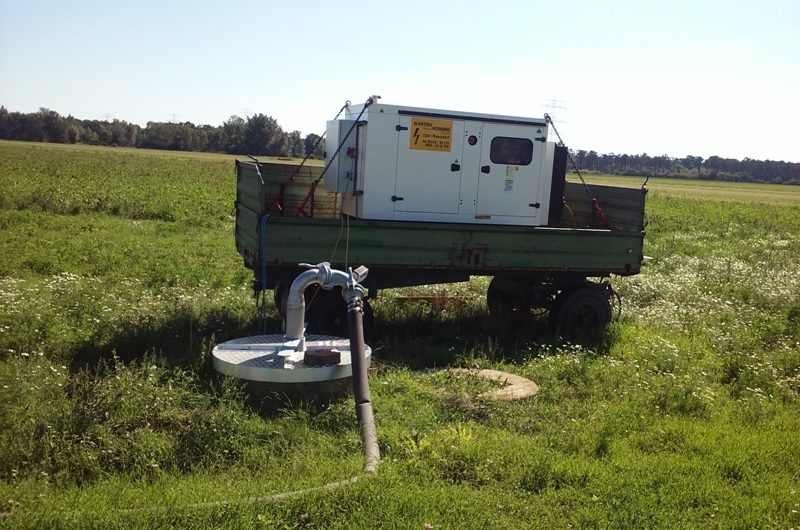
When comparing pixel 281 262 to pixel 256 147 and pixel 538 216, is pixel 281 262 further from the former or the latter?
pixel 256 147

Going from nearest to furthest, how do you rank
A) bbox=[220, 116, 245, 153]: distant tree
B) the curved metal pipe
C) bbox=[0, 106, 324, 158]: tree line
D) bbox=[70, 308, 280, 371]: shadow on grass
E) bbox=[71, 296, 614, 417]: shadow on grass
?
bbox=[71, 296, 614, 417]: shadow on grass, the curved metal pipe, bbox=[70, 308, 280, 371]: shadow on grass, bbox=[0, 106, 324, 158]: tree line, bbox=[220, 116, 245, 153]: distant tree

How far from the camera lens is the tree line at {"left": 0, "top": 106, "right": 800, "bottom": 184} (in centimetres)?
8831

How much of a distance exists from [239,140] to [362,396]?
311 ft

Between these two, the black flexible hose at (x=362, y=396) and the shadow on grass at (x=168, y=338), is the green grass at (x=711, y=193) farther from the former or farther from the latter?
the black flexible hose at (x=362, y=396)

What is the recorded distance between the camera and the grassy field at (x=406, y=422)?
4684mm

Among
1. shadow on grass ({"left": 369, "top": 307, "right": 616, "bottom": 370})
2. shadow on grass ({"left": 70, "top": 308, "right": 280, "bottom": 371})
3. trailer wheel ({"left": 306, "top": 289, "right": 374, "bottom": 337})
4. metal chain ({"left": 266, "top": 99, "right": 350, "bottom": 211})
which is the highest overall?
metal chain ({"left": 266, "top": 99, "right": 350, "bottom": 211})

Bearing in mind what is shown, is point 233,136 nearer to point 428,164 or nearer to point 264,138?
point 264,138

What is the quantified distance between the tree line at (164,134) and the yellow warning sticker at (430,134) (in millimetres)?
70082

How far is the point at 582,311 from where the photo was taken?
1016 cm

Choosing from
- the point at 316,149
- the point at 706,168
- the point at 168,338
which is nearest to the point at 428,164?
the point at 316,149

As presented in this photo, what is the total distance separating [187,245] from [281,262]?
26.8 ft

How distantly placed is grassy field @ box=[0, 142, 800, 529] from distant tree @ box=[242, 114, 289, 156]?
3059 inches

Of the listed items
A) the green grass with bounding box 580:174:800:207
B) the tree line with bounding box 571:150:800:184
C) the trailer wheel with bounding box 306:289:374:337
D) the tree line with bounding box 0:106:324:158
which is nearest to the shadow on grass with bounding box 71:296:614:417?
the trailer wheel with bounding box 306:289:374:337

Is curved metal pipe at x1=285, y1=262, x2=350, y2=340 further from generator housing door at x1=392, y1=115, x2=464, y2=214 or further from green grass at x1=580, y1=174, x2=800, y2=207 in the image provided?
green grass at x1=580, y1=174, x2=800, y2=207
